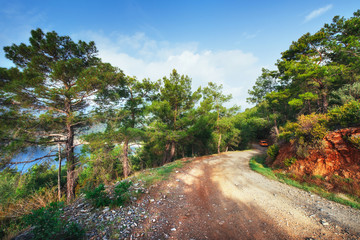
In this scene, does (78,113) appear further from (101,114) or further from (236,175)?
(236,175)

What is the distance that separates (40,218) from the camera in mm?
2561

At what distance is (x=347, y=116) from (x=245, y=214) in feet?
25.0

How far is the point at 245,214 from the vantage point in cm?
400

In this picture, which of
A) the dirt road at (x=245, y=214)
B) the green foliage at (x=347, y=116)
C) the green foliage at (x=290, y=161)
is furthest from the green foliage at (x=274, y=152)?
the dirt road at (x=245, y=214)

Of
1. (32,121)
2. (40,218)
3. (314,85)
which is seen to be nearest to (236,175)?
(40,218)

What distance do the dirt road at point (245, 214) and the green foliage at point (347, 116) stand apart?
14.9 ft

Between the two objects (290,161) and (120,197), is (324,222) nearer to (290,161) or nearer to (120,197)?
(290,161)

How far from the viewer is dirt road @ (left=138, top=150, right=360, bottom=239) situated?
3164mm

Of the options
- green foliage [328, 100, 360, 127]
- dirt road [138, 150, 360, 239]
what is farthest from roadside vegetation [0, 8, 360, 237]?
dirt road [138, 150, 360, 239]

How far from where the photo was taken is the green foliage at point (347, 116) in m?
5.82

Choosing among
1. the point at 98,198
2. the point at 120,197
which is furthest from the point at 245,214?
the point at 98,198

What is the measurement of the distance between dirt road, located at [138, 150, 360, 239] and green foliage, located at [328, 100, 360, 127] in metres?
4.55

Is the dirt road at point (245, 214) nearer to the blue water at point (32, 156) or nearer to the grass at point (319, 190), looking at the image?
the grass at point (319, 190)

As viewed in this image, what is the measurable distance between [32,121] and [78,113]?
2.47 m
